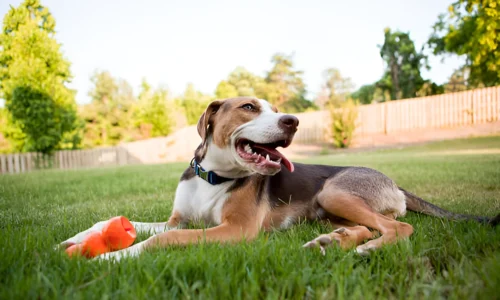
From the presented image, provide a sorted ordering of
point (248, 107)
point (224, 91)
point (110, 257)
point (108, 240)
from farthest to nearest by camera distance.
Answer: point (224, 91) < point (248, 107) < point (108, 240) < point (110, 257)

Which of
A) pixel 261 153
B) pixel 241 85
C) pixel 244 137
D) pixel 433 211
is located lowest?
pixel 433 211

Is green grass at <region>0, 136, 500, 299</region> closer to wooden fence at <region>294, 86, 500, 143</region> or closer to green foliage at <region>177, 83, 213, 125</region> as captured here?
wooden fence at <region>294, 86, 500, 143</region>

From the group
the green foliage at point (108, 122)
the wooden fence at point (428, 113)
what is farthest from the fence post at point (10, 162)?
the wooden fence at point (428, 113)

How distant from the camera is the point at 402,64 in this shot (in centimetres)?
3803

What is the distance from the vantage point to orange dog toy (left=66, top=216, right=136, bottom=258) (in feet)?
7.32

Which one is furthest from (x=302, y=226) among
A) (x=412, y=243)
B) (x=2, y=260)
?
(x=2, y=260)

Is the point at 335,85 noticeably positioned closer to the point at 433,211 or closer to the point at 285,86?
the point at 285,86

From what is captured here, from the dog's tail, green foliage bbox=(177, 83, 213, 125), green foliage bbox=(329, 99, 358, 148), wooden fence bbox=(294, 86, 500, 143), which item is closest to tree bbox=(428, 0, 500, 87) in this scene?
wooden fence bbox=(294, 86, 500, 143)

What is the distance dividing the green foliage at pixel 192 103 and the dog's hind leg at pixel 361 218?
155ft

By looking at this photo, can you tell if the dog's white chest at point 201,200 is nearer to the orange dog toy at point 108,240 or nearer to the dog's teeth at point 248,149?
the dog's teeth at point 248,149

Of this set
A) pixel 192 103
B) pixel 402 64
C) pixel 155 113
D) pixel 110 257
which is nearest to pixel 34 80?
pixel 155 113

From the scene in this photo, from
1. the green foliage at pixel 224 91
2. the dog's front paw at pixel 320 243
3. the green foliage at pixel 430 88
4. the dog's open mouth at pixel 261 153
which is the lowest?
the dog's front paw at pixel 320 243

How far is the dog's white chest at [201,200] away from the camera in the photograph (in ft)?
10.6

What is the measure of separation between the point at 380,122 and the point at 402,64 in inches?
505
